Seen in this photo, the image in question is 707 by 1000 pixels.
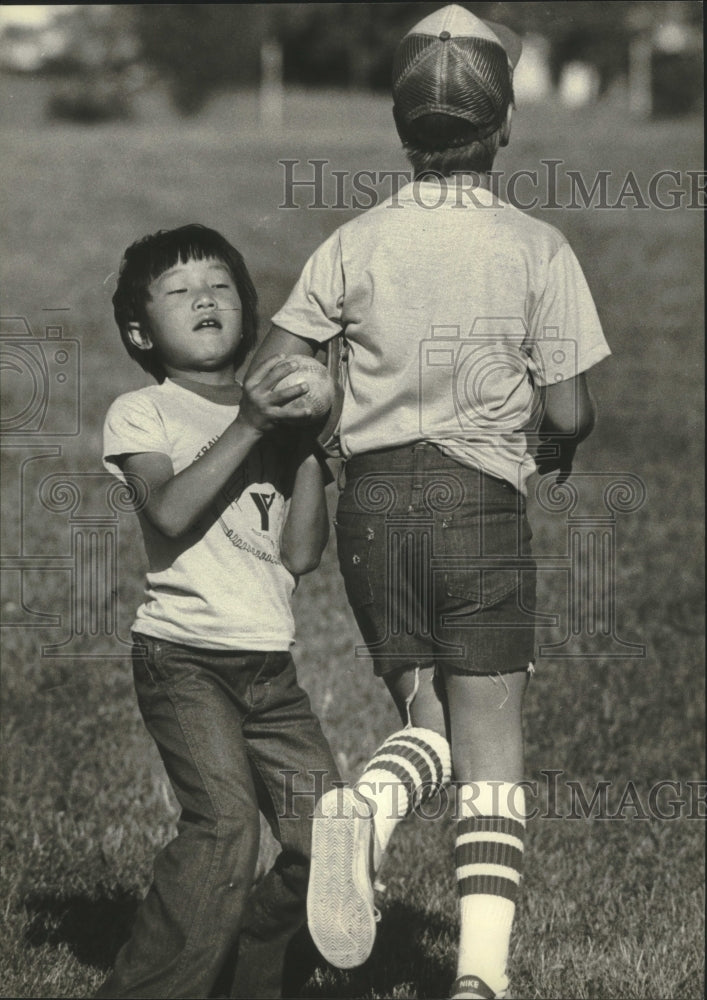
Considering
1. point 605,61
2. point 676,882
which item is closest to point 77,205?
point 605,61

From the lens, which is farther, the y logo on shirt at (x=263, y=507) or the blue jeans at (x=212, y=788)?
the y logo on shirt at (x=263, y=507)

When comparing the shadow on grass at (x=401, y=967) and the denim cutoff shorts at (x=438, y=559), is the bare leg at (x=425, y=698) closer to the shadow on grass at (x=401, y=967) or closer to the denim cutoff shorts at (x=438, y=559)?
the denim cutoff shorts at (x=438, y=559)

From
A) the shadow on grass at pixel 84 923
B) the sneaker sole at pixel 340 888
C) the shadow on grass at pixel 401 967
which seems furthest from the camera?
the shadow on grass at pixel 84 923

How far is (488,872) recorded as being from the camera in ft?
9.98

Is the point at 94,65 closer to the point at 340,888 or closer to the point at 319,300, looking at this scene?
the point at 319,300

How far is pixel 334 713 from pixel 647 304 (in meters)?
7.67

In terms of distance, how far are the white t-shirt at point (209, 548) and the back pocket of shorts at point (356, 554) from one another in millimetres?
138

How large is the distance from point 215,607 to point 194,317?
2.06ft

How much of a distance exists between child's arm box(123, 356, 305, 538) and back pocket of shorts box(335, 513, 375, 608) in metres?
0.27

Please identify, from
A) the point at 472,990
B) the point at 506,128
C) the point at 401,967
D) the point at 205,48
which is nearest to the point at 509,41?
the point at 506,128

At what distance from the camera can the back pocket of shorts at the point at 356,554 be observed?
10.3ft

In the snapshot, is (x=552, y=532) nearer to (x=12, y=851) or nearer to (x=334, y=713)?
(x=334, y=713)

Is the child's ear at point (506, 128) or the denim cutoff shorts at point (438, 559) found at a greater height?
the child's ear at point (506, 128)

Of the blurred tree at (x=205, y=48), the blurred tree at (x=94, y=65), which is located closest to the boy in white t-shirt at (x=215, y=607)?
the blurred tree at (x=94, y=65)
